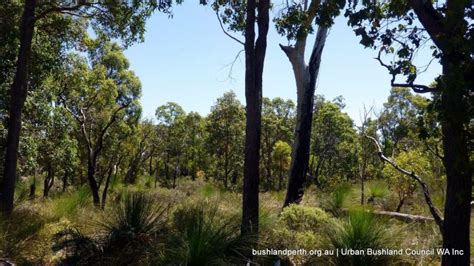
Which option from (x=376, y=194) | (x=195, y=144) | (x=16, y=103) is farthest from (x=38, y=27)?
(x=195, y=144)

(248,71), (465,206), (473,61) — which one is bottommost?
(465,206)

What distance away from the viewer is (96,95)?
19.8m

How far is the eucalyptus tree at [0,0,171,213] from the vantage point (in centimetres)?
958

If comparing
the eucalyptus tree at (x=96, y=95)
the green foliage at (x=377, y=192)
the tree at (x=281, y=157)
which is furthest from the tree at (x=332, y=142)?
the green foliage at (x=377, y=192)

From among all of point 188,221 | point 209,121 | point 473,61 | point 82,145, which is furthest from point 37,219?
point 209,121

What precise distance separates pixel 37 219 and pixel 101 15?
5.45m

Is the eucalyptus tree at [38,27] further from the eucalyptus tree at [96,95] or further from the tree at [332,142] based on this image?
the tree at [332,142]

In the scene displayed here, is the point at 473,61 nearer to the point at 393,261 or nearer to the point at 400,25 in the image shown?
the point at 400,25

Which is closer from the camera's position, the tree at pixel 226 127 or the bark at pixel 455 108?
the bark at pixel 455 108

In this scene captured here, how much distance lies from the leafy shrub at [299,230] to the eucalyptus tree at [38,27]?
4615mm

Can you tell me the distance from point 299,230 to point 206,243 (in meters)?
2.93

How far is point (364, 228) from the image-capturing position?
6172 millimetres

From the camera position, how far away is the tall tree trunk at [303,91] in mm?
11633

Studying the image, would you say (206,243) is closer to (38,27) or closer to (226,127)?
(38,27)
